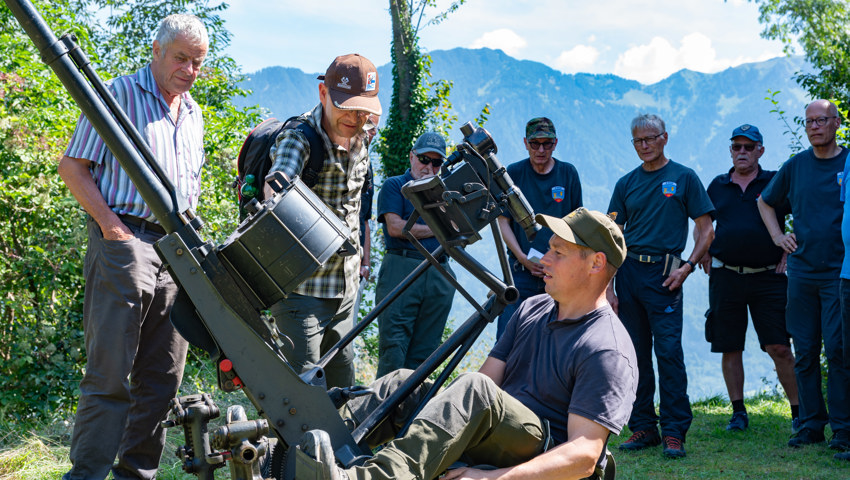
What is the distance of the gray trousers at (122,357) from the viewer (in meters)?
3.11

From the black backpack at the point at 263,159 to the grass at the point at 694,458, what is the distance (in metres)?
1.54

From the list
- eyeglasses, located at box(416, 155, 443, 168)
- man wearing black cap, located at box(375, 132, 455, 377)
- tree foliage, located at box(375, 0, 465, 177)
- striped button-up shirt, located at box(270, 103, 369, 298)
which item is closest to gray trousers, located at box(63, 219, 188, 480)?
striped button-up shirt, located at box(270, 103, 369, 298)

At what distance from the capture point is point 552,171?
18.0 ft

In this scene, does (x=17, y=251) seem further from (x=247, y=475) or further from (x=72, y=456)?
(x=247, y=475)

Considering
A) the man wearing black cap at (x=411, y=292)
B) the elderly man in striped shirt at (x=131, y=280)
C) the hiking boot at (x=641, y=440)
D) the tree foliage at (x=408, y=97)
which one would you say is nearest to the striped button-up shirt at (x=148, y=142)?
the elderly man in striped shirt at (x=131, y=280)

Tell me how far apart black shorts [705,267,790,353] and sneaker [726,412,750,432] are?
49 cm

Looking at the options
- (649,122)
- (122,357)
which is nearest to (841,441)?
(649,122)

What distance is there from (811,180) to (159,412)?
434 centimetres

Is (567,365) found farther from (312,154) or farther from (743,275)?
(743,275)

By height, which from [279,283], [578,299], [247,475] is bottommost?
[247,475]

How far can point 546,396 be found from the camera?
9.45 ft

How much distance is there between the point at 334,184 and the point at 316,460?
164 cm

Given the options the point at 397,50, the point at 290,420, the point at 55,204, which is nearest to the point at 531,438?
the point at 290,420

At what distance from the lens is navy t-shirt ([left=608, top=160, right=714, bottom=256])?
5.17m
